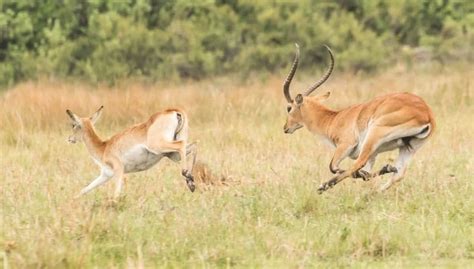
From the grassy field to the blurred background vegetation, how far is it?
9.93 metres

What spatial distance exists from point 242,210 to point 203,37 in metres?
17.2

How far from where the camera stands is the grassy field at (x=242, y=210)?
22.3 feet

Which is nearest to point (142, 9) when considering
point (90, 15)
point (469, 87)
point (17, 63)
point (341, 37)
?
point (90, 15)

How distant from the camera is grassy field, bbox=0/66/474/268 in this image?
679 centimetres

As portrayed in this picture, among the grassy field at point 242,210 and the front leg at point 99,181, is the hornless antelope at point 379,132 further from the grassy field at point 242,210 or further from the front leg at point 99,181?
the front leg at point 99,181

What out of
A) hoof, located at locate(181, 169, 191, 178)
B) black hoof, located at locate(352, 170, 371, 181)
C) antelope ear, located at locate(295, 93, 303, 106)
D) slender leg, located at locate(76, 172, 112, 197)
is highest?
antelope ear, located at locate(295, 93, 303, 106)

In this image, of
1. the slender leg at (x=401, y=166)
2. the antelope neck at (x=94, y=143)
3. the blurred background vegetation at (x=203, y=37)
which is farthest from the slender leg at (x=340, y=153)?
the blurred background vegetation at (x=203, y=37)

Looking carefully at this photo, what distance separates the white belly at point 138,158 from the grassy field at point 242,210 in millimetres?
187

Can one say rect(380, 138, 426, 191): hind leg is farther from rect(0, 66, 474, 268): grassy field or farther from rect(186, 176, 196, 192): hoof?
rect(186, 176, 196, 192): hoof

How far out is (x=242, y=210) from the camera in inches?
319

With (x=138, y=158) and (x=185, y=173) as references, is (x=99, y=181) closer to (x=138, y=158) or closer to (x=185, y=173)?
(x=138, y=158)

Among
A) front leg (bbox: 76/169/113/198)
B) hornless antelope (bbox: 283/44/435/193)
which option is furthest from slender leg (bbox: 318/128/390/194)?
front leg (bbox: 76/169/113/198)

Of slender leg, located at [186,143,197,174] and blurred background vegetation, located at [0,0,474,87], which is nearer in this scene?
slender leg, located at [186,143,197,174]

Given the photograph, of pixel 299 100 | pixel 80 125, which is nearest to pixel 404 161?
pixel 299 100
